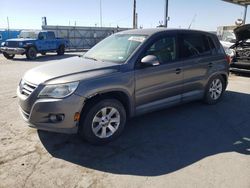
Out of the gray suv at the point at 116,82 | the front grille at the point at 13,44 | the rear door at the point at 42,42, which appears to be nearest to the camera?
the gray suv at the point at 116,82

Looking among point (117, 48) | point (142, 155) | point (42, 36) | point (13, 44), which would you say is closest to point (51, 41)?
point (42, 36)

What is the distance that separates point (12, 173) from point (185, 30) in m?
4.08

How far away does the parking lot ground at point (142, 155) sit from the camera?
3.10 meters

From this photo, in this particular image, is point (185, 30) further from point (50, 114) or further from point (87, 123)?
point (50, 114)

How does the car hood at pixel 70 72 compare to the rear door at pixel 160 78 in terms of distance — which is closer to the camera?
the car hood at pixel 70 72

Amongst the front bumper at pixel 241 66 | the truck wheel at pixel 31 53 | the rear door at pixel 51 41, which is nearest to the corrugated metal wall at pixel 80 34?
the rear door at pixel 51 41

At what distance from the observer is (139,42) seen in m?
4.46

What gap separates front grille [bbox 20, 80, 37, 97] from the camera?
3726 millimetres

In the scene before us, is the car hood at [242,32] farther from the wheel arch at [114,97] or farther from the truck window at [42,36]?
the truck window at [42,36]

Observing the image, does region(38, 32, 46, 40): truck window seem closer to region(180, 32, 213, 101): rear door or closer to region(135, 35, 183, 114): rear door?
region(180, 32, 213, 101): rear door

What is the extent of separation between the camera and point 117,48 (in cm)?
473

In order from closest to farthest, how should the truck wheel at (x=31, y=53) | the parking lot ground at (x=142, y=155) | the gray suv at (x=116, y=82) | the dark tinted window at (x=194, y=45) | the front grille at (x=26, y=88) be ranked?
1. the parking lot ground at (x=142, y=155)
2. the gray suv at (x=116, y=82)
3. the front grille at (x=26, y=88)
4. the dark tinted window at (x=194, y=45)
5. the truck wheel at (x=31, y=53)

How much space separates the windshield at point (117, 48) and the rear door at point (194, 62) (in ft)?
3.44

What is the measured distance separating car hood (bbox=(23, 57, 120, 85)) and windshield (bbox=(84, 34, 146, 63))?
267 millimetres
